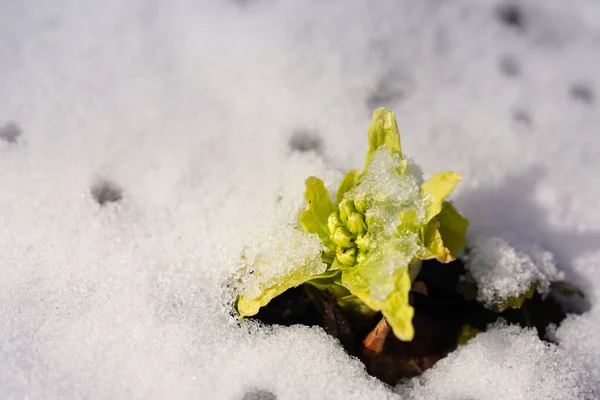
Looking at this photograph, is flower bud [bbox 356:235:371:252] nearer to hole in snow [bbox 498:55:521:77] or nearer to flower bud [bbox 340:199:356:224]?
flower bud [bbox 340:199:356:224]

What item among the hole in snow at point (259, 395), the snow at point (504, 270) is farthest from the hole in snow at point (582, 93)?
the hole in snow at point (259, 395)

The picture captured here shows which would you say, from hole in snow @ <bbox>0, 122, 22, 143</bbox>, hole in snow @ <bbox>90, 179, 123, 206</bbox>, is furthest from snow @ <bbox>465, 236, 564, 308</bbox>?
hole in snow @ <bbox>0, 122, 22, 143</bbox>

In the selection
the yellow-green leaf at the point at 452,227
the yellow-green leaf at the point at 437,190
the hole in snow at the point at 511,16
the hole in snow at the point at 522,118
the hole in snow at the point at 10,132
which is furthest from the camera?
the hole in snow at the point at 511,16

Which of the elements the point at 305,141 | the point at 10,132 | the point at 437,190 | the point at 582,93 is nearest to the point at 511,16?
the point at 582,93

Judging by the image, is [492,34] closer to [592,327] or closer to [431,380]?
[592,327]

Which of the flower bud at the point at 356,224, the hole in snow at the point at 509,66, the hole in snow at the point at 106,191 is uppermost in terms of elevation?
the hole in snow at the point at 509,66

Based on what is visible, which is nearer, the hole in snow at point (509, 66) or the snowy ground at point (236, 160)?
the snowy ground at point (236, 160)

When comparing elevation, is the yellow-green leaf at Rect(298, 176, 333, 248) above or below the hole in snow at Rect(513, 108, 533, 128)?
below

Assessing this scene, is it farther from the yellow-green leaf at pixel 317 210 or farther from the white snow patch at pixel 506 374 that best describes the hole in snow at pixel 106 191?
the white snow patch at pixel 506 374
